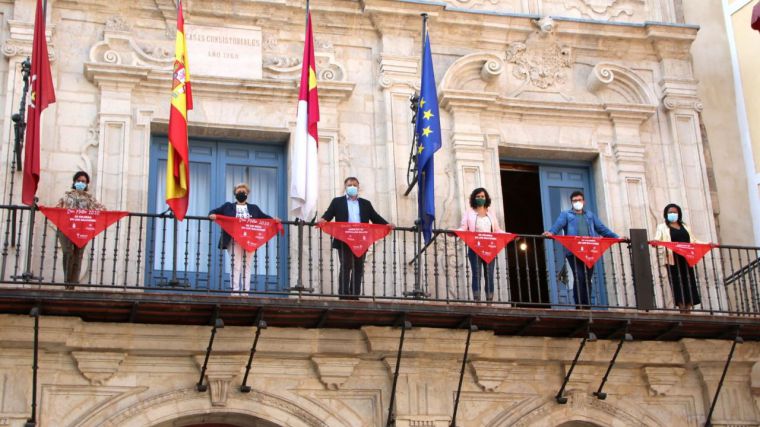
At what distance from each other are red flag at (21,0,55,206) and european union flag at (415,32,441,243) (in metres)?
3.74

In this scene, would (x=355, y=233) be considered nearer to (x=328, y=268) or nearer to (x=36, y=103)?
(x=328, y=268)

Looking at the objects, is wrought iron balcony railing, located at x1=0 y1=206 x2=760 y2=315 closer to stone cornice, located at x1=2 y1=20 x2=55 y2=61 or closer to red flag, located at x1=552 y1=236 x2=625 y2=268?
red flag, located at x1=552 y1=236 x2=625 y2=268

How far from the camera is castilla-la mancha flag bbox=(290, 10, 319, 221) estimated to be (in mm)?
12992

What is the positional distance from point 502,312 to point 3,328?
4.73 m

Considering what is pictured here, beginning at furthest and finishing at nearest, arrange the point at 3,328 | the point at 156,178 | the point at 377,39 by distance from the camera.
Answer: the point at 377,39
the point at 156,178
the point at 3,328

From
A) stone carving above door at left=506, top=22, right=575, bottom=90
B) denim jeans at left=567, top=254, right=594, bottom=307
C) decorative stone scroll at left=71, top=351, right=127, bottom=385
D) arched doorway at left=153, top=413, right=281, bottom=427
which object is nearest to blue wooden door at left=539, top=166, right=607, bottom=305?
denim jeans at left=567, top=254, right=594, bottom=307

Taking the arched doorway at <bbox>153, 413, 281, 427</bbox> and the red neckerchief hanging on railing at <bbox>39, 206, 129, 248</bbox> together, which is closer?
the red neckerchief hanging on railing at <bbox>39, 206, 129, 248</bbox>

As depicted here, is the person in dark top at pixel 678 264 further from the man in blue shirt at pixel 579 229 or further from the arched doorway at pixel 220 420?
the arched doorway at pixel 220 420

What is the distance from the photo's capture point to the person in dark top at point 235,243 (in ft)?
41.9

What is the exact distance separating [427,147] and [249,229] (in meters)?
2.10

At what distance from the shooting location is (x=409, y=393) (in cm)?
1293

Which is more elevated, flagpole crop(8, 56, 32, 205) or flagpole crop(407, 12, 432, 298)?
flagpole crop(8, 56, 32, 205)

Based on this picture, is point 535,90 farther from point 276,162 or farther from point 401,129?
point 276,162

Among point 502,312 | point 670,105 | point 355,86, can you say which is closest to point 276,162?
point 355,86
